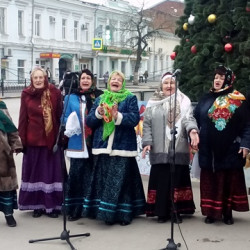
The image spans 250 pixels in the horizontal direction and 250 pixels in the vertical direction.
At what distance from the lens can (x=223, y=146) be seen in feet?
16.4

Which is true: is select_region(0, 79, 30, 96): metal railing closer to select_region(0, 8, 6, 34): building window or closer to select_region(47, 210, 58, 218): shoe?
select_region(0, 8, 6, 34): building window

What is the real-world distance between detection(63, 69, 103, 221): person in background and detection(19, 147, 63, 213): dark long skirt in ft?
0.69

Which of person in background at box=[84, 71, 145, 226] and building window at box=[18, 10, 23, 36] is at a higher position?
building window at box=[18, 10, 23, 36]

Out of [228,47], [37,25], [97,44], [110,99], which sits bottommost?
[110,99]

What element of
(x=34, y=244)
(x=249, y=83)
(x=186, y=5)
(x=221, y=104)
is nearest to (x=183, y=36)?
(x=186, y=5)

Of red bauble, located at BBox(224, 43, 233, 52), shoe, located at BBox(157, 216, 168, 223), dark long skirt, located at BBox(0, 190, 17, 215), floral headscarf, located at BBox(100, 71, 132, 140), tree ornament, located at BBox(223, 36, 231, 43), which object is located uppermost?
tree ornament, located at BBox(223, 36, 231, 43)

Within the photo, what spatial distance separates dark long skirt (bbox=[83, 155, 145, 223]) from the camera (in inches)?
204

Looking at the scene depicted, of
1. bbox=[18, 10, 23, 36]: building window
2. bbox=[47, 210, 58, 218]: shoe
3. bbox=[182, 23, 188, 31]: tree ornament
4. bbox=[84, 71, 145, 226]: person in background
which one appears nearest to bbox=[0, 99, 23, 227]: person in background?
bbox=[47, 210, 58, 218]: shoe

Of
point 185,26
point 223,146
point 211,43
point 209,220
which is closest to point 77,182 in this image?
point 209,220

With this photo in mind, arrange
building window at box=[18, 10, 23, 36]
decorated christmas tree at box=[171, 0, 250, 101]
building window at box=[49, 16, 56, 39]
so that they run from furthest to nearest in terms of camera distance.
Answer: building window at box=[49, 16, 56, 39] < building window at box=[18, 10, 23, 36] < decorated christmas tree at box=[171, 0, 250, 101]

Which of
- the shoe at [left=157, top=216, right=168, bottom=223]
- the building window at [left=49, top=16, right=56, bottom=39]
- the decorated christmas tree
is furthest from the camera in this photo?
the building window at [left=49, top=16, right=56, bottom=39]

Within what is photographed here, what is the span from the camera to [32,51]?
1529 inches

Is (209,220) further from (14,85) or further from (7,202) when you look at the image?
(14,85)

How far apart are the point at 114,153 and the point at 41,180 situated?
1.01 meters
